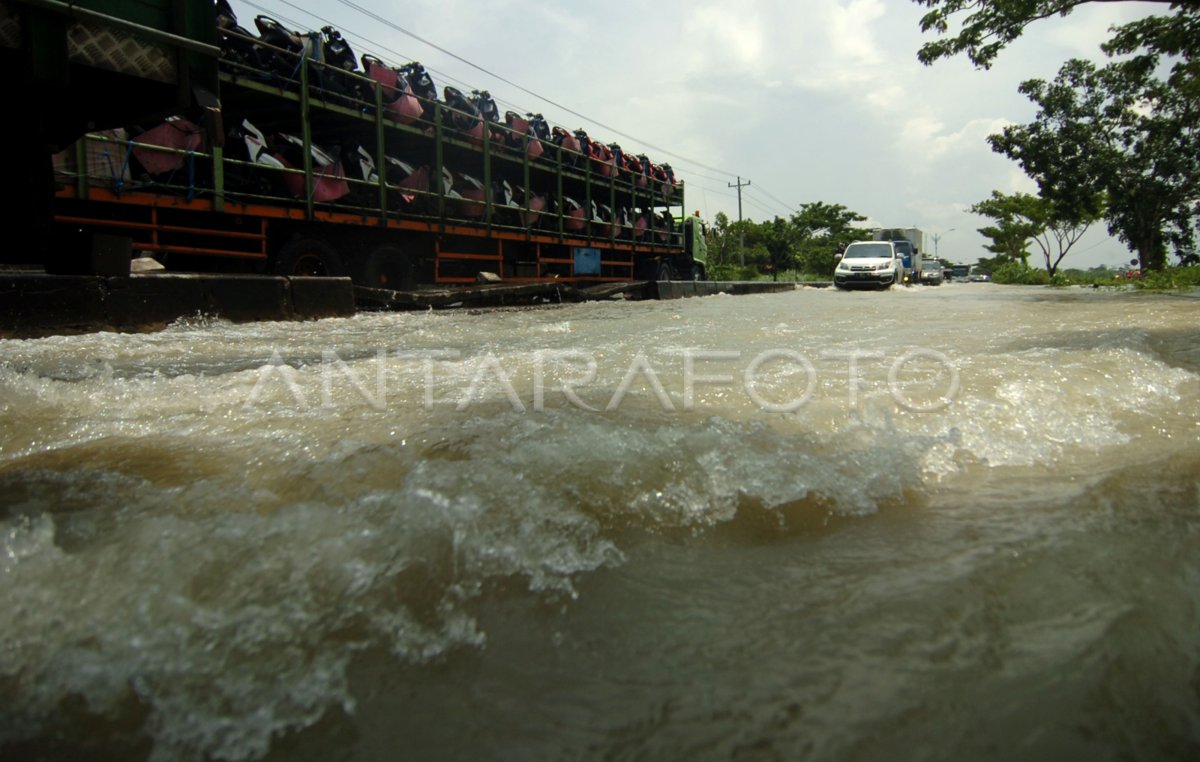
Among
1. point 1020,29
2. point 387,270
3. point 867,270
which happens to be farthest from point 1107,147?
point 387,270

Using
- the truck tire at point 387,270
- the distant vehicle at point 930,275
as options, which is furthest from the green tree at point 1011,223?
the truck tire at point 387,270

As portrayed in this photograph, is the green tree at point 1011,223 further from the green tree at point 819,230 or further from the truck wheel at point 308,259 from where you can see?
the truck wheel at point 308,259

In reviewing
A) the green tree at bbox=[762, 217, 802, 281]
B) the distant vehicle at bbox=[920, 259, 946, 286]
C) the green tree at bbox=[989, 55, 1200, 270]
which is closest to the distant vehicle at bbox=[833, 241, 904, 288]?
the green tree at bbox=[989, 55, 1200, 270]

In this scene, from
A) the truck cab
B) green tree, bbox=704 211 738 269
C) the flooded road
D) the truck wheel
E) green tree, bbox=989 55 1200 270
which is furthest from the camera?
green tree, bbox=704 211 738 269

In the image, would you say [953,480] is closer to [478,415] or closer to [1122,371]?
[478,415]

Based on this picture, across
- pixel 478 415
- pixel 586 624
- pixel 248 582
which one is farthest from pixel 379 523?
pixel 478 415

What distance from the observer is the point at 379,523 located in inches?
66.3

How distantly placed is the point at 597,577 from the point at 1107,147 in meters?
25.2

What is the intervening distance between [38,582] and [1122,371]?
13.9 feet

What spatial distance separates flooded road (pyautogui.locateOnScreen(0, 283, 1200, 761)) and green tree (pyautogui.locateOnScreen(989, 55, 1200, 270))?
22.4m

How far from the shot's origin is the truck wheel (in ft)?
27.1

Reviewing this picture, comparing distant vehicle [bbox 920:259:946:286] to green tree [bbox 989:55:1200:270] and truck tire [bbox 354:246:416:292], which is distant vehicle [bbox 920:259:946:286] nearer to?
green tree [bbox 989:55:1200:270]

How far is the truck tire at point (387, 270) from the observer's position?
30.9ft

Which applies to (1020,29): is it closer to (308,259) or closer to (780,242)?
(308,259)
